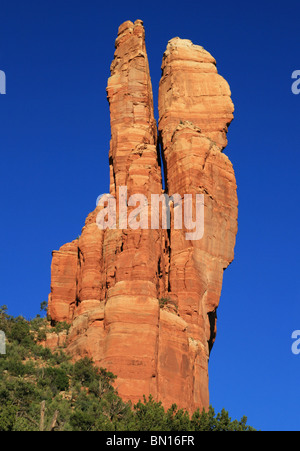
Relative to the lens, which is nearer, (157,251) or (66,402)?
(66,402)

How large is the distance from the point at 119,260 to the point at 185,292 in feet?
23.3

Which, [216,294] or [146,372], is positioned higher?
[216,294]

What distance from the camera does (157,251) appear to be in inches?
2960

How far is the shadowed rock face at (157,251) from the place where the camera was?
226 feet

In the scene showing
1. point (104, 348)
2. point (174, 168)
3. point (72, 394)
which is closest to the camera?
point (72, 394)

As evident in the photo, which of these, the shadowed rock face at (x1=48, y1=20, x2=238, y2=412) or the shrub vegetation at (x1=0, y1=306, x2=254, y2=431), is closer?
the shrub vegetation at (x1=0, y1=306, x2=254, y2=431)

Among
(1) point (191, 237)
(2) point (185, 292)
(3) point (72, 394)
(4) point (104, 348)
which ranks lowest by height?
(3) point (72, 394)

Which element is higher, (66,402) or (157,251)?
(157,251)

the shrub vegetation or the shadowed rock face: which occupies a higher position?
the shadowed rock face

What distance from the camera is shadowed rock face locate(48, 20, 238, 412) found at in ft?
226
